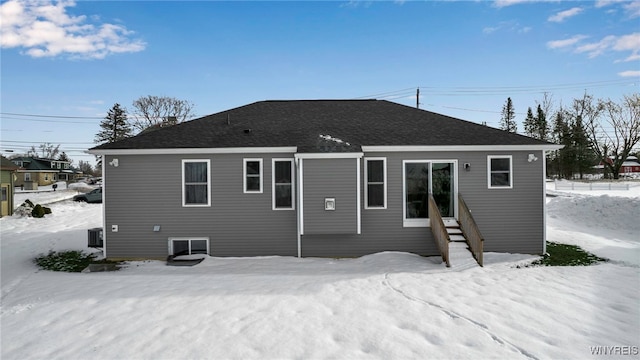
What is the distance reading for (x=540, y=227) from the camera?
9375 millimetres

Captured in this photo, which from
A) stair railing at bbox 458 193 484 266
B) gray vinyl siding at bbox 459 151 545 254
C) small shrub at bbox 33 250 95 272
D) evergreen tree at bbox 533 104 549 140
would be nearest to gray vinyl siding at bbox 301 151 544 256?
gray vinyl siding at bbox 459 151 545 254

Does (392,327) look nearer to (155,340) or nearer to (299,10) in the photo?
(155,340)

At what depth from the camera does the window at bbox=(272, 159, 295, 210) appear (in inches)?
368

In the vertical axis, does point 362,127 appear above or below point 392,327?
above

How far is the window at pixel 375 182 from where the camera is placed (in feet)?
30.6

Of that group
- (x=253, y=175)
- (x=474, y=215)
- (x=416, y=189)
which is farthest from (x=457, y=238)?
(x=253, y=175)

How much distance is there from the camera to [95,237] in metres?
10.2

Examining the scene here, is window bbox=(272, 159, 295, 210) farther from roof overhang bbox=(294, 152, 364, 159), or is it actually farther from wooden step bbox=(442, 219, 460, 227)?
wooden step bbox=(442, 219, 460, 227)

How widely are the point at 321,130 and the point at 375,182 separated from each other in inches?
102

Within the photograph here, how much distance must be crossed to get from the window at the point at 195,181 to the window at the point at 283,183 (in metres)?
2.10

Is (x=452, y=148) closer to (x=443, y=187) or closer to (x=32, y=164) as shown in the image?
(x=443, y=187)

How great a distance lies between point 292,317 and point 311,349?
3.33ft

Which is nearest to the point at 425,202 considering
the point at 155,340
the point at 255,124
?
the point at 255,124

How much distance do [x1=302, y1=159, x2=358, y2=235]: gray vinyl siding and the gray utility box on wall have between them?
702 cm
